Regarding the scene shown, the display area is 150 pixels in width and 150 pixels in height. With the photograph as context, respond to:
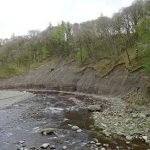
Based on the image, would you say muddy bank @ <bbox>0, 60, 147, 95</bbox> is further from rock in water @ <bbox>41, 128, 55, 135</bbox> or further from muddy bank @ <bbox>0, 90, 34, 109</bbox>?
rock in water @ <bbox>41, 128, 55, 135</bbox>

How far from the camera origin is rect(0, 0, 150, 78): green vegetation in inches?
2333

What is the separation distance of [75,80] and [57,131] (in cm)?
4411

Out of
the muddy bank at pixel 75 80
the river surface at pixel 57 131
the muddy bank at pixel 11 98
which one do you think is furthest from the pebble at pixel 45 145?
the muddy bank at pixel 11 98

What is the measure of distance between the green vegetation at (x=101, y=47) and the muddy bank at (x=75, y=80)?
5.81 feet

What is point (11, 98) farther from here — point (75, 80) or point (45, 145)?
point (45, 145)

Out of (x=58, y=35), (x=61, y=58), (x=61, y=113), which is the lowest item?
(x=61, y=113)

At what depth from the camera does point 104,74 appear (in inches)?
2499

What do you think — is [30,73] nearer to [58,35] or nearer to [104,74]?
[58,35]

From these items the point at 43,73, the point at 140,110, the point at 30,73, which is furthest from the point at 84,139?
the point at 30,73

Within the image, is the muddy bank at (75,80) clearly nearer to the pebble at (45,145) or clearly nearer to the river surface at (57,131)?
the river surface at (57,131)

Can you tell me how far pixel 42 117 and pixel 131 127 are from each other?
13688mm

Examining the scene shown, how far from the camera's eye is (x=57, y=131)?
30156 millimetres

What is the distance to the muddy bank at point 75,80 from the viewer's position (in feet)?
173

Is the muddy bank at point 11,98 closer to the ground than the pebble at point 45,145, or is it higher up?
closer to the ground
